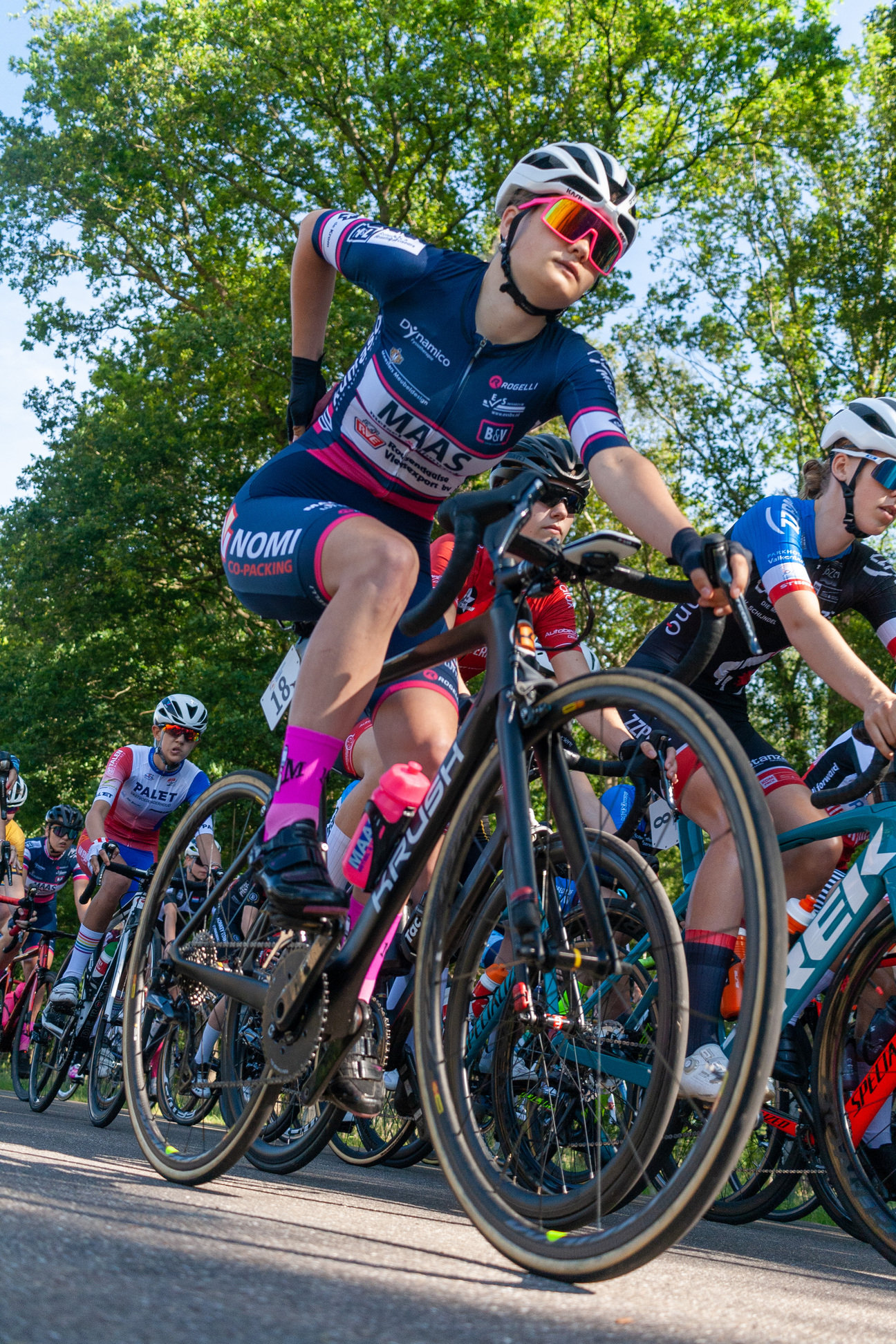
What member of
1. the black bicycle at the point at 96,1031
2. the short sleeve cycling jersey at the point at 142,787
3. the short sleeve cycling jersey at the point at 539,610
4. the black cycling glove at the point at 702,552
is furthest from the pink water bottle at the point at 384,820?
the short sleeve cycling jersey at the point at 142,787

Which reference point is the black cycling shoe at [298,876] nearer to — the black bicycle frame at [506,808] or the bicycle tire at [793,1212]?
the black bicycle frame at [506,808]

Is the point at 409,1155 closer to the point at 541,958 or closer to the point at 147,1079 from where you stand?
the point at 147,1079

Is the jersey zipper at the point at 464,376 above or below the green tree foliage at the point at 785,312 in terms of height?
below

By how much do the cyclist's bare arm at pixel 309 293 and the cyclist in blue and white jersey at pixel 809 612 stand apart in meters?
1.30

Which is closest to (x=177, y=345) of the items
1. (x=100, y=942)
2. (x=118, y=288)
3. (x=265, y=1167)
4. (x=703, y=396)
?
(x=118, y=288)

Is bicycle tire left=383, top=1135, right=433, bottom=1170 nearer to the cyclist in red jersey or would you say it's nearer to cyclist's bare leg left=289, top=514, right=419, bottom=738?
the cyclist in red jersey

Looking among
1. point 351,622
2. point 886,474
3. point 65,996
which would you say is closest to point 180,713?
point 65,996

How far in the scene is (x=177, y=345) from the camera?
2014 centimetres

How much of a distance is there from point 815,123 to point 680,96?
2.30 meters

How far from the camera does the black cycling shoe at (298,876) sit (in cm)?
252

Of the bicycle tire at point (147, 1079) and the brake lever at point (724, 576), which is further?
the bicycle tire at point (147, 1079)

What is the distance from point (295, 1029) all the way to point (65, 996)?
5.69m

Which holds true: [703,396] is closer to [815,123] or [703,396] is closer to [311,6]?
[815,123]

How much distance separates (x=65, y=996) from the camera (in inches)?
309
